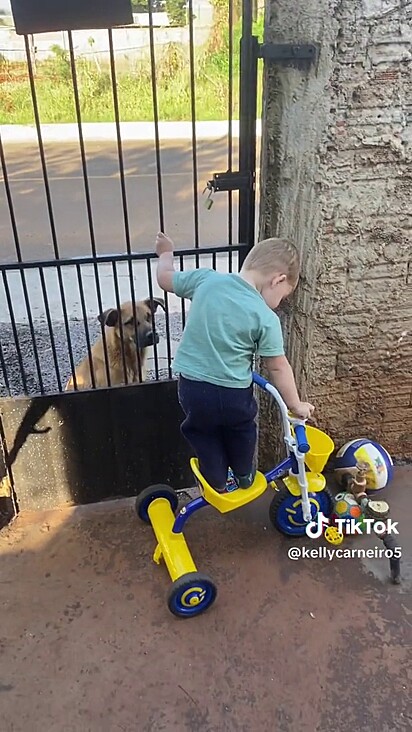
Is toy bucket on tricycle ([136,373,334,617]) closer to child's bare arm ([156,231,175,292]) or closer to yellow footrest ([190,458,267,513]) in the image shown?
yellow footrest ([190,458,267,513])

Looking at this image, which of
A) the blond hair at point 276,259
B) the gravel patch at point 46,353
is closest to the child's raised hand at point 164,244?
the blond hair at point 276,259

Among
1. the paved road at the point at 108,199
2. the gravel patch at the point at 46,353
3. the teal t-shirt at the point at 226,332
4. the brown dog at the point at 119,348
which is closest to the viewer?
the teal t-shirt at the point at 226,332

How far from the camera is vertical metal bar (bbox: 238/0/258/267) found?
2.36m

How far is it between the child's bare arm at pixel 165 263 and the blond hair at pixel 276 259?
35 centimetres

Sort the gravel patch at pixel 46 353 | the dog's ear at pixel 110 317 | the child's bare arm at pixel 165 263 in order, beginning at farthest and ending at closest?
the gravel patch at pixel 46 353 → the dog's ear at pixel 110 317 → the child's bare arm at pixel 165 263

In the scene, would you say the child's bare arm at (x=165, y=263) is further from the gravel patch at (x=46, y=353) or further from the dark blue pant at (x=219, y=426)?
the gravel patch at (x=46, y=353)

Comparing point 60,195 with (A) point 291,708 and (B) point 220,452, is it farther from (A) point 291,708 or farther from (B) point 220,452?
(A) point 291,708

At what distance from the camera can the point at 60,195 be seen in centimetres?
1105

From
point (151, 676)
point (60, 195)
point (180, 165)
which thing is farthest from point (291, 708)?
point (180, 165)

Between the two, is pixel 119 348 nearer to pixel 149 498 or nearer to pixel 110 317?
pixel 110 317

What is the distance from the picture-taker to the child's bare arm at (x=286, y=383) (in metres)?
2.12

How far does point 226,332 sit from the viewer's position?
208 centimetres

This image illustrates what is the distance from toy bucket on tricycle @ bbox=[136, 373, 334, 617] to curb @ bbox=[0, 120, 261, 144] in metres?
13.1

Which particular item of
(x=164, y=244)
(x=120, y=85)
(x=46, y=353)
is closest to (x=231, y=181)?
(x=164, y=244)
